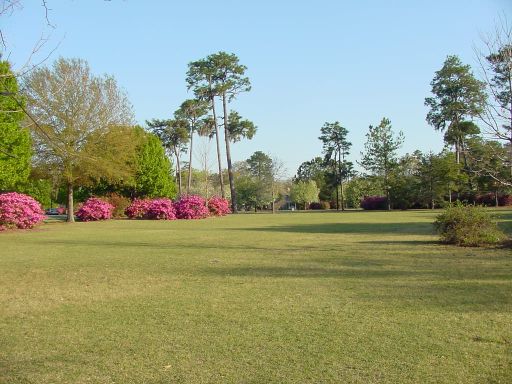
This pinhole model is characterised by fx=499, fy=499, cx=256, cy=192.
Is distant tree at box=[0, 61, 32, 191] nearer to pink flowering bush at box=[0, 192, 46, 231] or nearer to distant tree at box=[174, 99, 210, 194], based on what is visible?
pink flowering bush at box=[0, 192, 46, 231]

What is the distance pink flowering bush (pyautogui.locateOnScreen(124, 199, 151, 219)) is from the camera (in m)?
41.7

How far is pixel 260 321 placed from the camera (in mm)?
6062

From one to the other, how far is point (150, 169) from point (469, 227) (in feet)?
112

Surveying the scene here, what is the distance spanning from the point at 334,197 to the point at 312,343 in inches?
2959

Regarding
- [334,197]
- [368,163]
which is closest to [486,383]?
[368,163]

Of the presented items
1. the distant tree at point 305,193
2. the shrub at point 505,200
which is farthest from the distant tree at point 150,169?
the distant tree at point 305,193

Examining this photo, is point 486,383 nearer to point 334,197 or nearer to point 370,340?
point 370,340

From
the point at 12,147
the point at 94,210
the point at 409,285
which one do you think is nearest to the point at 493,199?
the point at 94,210

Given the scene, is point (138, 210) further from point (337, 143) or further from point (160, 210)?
point (337, 143)

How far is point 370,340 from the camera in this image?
5.17 metres

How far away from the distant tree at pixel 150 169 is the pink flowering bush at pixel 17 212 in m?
16.7

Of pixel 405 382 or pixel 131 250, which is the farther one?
pixel 131 250

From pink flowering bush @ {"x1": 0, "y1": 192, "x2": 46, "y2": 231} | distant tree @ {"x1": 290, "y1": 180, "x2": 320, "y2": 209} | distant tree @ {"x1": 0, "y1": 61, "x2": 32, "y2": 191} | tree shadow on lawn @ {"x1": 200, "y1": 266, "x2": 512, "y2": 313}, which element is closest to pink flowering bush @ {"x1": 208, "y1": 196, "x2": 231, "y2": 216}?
distant tree @ {"x1": 0, "y1": 61, "x2": 32, "y2": 191}

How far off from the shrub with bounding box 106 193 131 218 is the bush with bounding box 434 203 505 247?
1241 inches
